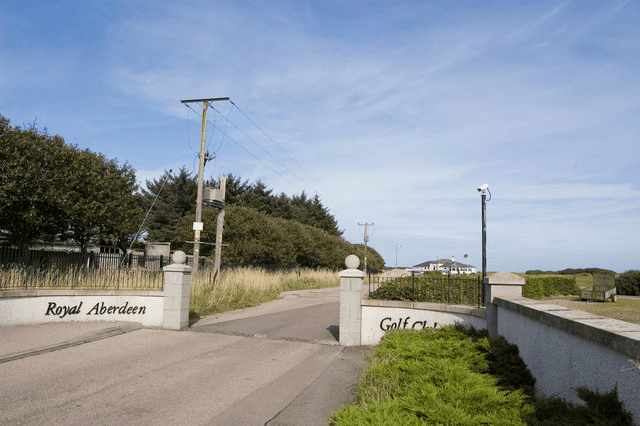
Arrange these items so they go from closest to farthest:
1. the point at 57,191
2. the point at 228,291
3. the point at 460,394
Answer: the point at 460,394 < the point at 228,291 < the point at 57,191

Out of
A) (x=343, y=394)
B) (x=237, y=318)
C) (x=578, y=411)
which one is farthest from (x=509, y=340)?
(x=237, y=318)

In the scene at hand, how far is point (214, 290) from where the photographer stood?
1708 cm

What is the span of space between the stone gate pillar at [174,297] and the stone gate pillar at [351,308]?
14.6 feet

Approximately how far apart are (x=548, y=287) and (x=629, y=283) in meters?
10.3

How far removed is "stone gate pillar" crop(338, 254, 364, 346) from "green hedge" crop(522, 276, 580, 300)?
1798 cm

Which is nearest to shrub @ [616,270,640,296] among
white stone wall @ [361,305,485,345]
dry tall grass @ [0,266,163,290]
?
white stone wall @ [361,305,485,345]

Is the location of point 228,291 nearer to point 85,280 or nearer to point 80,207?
point 85,280

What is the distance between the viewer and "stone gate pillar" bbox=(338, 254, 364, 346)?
10930 mm

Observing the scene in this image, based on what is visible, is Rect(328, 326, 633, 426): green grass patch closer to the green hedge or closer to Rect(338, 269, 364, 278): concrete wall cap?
Rect(338, 269, 364, 278): concrete wall cap

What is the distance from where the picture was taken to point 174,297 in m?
12.2

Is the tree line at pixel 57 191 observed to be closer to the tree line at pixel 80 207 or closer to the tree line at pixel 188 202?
the tree line at pixel 80 207

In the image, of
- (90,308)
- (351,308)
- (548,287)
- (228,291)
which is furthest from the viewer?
(548,287)

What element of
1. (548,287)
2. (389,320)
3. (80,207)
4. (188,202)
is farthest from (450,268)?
(389,320)

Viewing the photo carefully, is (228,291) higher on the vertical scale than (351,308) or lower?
lower
